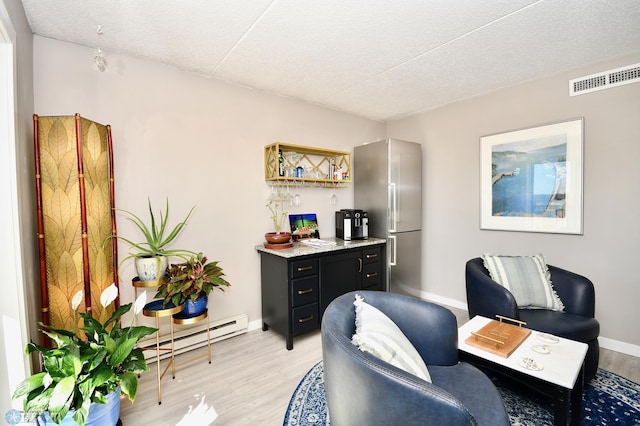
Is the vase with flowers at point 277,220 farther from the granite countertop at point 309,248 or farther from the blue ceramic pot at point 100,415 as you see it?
the blue ceramic pot at point 100,415

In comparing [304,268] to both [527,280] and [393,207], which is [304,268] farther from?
[527,280]

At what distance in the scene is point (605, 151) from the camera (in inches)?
100

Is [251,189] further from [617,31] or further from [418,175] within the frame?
[617,31]

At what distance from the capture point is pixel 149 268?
6.83 ft

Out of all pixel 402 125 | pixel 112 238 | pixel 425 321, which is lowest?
pixel 425 321

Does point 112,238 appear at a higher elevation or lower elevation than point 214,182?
lower

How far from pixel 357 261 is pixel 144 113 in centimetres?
245

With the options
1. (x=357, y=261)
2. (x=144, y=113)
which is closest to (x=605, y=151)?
(x=357, y=261)

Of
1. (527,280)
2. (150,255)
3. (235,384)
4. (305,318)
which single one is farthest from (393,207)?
(150,255)

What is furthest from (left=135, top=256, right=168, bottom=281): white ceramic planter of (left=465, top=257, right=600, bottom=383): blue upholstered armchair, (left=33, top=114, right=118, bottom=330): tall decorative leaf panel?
(left=465, top=257, right=600, bottom=383): blue upholstered armchair

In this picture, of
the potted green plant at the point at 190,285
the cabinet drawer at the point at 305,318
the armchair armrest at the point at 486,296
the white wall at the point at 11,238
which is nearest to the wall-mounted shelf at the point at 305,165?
the potted green plant at the point at 190,285

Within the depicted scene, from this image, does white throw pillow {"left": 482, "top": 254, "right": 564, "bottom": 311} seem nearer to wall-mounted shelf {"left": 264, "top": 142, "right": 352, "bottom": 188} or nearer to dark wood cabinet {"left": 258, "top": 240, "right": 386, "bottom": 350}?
dark wood cabinet {"left": 258, "top": 240, "right": 386, "bottom": 350}

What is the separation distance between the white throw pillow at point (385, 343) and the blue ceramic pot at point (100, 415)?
1.27 metres

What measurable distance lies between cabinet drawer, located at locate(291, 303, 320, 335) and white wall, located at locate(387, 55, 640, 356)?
1.88 meters
